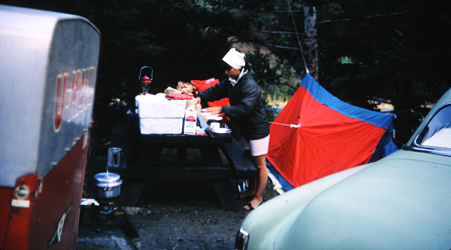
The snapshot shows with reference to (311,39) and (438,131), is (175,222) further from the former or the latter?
(311,39)

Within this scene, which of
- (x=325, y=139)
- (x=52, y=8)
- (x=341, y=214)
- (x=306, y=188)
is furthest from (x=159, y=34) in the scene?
(x=341, y=214)

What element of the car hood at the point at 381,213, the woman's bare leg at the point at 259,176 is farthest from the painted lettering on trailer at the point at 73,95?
the woman's bare leg at the point at 259,176

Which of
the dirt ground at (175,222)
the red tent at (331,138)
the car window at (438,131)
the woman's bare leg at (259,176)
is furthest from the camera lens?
the red tent at (331,138)

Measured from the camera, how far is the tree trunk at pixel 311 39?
28.5 feet

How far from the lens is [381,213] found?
2504 mm

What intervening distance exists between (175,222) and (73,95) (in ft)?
10.0

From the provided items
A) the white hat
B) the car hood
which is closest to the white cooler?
the white hat

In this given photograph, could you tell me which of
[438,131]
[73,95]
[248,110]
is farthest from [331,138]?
[73,95]

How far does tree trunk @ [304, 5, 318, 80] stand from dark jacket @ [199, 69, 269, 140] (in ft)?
11.8

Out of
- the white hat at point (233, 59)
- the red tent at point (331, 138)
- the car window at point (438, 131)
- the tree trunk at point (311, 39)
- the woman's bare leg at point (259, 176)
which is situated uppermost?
the tree trunk at point (311, 39)

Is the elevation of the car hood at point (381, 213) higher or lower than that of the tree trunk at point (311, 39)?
lower

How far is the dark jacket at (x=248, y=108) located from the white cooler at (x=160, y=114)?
1.92ft

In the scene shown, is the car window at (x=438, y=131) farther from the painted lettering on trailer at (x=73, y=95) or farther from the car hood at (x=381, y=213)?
the painted lettering on trailer at (x=73, y=95)

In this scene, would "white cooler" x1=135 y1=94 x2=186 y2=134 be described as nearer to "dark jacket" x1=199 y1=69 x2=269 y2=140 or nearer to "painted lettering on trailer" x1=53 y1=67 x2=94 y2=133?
"dark jacket" x1=199 y1=69 x2=269 y2=140
